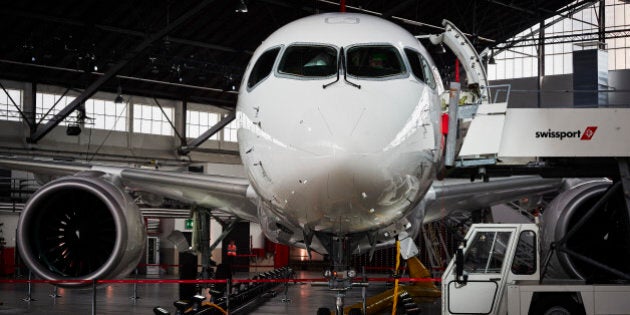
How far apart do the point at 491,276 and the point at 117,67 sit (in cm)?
2341

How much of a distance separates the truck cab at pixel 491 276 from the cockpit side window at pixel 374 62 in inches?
110

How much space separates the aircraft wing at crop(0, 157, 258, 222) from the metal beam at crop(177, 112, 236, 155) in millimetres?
28365

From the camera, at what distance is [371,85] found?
24.3 feet

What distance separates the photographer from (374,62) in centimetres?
783

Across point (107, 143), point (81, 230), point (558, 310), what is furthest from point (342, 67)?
point (107, 143)

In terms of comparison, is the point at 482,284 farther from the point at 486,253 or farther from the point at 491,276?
the point at 486,253

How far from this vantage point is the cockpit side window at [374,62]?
7641 millimetres

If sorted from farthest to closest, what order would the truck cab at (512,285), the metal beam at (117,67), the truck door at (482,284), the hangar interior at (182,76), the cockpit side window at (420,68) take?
the hangar interior at (182,76)
the metal beam at (117,67)
the truck door at (482,284)
the truck cab at (512,285)
the cockpit side window at (420,68)

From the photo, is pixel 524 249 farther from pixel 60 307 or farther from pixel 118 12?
pixel 118 12

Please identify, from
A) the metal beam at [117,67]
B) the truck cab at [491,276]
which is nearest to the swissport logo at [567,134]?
the truck cab at [491,276]

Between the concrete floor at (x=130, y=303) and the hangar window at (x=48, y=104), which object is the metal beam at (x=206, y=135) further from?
the concrete floor at (x=130, y=303)

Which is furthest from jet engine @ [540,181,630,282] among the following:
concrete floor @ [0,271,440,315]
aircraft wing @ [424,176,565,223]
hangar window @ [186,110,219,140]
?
hangar window @ [186,110,219,140]

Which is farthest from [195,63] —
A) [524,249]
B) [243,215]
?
[524,249]

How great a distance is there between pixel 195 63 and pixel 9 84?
862 centimetres
